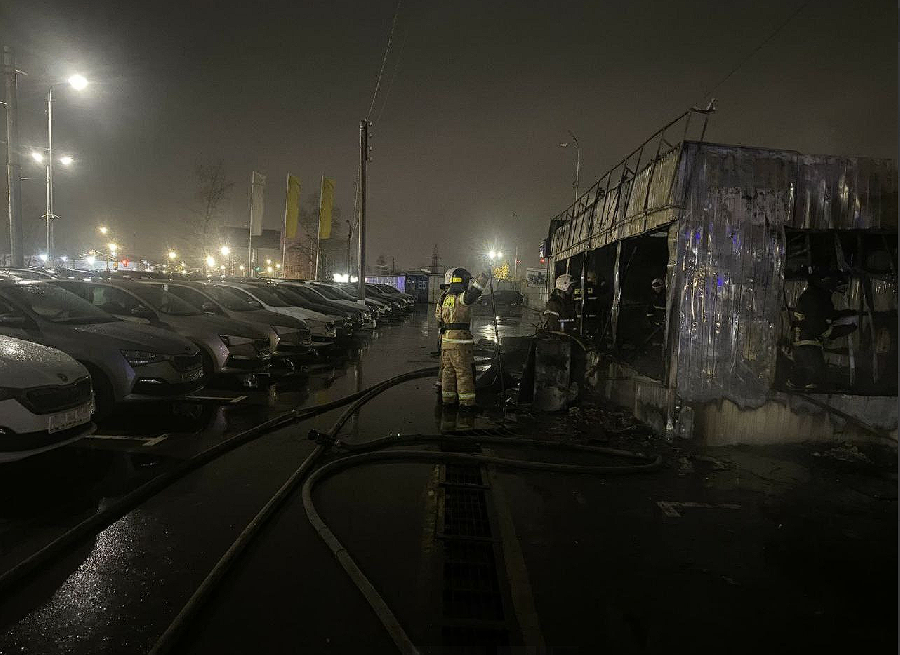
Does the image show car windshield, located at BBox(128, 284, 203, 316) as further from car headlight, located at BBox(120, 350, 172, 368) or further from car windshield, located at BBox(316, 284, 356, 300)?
car windshield, located at BBox(316, 284, 356, 300)

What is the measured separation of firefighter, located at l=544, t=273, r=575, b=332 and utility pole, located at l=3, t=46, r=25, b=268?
1373 centimetres

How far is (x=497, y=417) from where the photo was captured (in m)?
7.25

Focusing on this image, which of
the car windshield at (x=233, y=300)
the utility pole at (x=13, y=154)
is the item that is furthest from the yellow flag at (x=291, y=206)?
the car windshield at (x=233, y=300)

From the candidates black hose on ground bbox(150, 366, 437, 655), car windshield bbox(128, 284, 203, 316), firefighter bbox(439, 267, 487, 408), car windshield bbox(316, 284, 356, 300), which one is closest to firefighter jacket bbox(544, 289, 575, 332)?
firefighter bbox(439, 267, 487, 408)

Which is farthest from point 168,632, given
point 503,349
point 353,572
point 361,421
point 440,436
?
point 503,349

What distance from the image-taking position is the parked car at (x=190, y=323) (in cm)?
774

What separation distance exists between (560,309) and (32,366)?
6912 mm

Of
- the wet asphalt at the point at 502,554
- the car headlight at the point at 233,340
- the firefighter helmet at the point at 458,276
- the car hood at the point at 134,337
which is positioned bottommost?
the wet asphalt at the point at 502,554

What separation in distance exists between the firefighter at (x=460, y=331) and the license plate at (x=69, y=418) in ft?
13.7

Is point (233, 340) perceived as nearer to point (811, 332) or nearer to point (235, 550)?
point (235, 550)

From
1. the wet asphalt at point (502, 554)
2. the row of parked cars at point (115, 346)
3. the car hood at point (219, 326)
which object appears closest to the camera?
the wet asphalt at point (502, 554)

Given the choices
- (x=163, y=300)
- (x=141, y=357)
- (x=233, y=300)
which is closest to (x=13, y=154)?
(x=233, y=300)

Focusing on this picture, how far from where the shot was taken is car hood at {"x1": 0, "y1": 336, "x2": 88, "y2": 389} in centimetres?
412

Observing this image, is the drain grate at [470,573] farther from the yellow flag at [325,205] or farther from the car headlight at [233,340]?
the yellow flag at [325,205]
